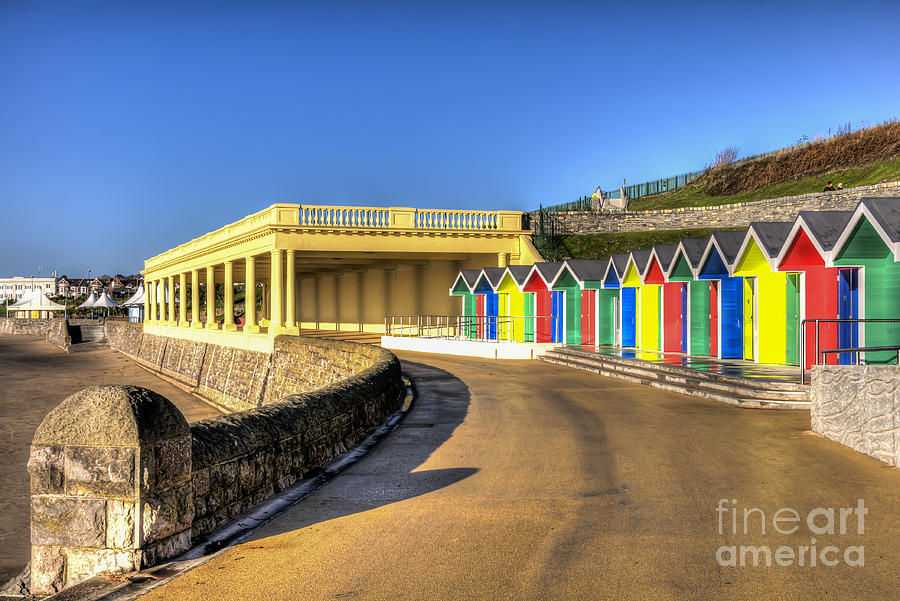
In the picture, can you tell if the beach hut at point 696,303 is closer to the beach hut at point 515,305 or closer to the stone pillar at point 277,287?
the beach hut at point 515,305

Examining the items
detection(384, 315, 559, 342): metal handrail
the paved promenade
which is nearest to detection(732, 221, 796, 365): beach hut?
detection(384, 315, 559, 342): metal handrail

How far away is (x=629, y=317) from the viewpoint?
23359mm

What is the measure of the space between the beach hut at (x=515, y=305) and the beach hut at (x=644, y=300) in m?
5.16

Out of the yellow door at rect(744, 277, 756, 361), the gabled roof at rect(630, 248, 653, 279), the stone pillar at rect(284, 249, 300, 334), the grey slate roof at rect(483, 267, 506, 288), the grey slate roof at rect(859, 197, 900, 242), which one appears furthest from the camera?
the stone pillar at rect(284, 249, 300, 334)

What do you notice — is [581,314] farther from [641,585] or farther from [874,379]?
[641,585]

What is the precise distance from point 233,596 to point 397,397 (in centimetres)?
907

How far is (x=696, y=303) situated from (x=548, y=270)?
755 centimetres

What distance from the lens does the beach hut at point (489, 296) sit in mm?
29953

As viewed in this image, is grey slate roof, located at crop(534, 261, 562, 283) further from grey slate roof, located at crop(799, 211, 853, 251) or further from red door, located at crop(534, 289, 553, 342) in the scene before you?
grey slate roof, located at crop(799, 211, 853, 251)

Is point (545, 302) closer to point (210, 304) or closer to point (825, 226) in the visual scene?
point (825, 226)

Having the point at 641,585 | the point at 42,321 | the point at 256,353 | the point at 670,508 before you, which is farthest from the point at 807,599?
the point at 42,321

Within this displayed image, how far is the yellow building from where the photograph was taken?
102 feet

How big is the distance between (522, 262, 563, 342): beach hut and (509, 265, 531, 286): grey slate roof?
0.33 meters

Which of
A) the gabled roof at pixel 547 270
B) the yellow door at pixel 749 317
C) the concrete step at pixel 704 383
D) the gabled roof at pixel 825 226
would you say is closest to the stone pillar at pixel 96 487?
the concrete step at pixel 704 383
